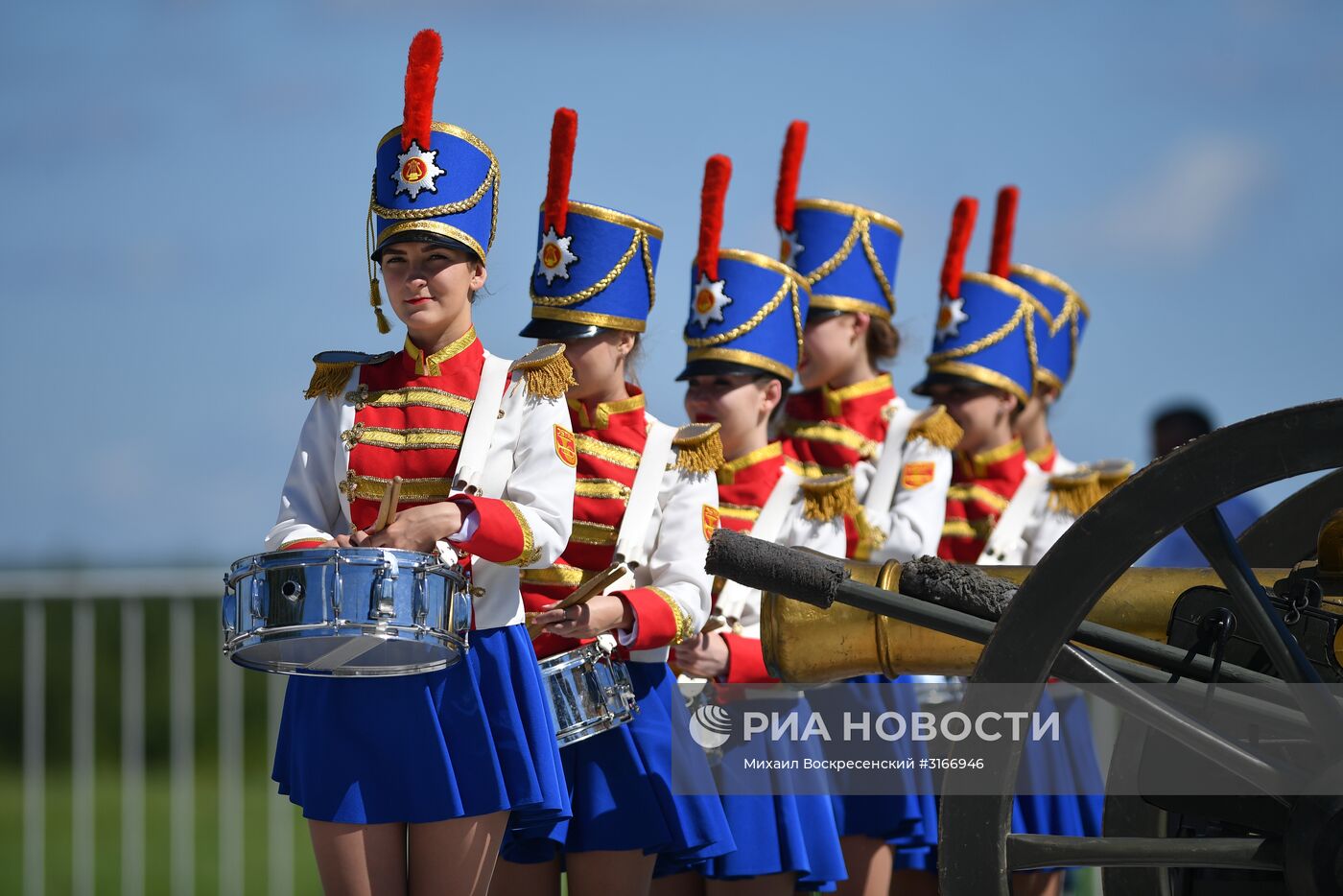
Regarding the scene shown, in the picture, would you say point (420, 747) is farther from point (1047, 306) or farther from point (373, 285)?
point (1047, 306)

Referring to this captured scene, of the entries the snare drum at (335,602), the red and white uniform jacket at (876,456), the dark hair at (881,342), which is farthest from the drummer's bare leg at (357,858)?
the dark hair at (881,342)

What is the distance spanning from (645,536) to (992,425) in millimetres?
2190

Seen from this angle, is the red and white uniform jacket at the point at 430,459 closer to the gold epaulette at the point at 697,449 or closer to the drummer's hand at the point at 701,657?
the gold epaulette at the point at 697,449

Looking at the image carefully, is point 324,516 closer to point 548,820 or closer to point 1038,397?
point 548,820

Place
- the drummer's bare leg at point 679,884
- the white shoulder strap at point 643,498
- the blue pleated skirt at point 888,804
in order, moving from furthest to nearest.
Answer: the blue pleated skirt at point 888,804 → the drummer's bare leg at point 679,884 → the white shoulder strap at point 643,498

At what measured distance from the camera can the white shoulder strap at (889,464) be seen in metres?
5.57

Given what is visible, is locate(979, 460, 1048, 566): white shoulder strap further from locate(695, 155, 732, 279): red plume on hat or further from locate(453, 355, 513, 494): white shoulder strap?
locate(453, 355, 513, 494): white shoulder strap

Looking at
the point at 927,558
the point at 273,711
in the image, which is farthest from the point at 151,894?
the point at 927,558

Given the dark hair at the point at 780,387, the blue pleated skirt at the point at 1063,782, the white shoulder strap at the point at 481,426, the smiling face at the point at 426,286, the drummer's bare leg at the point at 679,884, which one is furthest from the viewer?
the blue pleated skirt at the point at 1063,782

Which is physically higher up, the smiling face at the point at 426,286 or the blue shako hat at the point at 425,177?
the blue shako hat at the point at 425,177

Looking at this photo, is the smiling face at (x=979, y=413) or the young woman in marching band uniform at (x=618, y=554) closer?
the young woman in marching band uniform at (x=618, y=554)

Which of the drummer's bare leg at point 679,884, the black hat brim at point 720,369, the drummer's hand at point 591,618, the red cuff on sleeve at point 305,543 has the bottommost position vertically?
the drummer's bare leg at point 679,884

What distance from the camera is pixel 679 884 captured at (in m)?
4.66

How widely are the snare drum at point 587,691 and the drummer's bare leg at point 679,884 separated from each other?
0.81 meters
